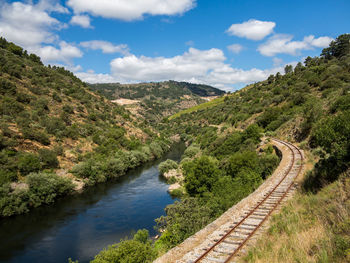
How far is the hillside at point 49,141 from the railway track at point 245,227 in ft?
99.0

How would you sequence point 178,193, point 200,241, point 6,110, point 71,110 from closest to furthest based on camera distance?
point 200,241 < point 178,193 < point 6,110 < point 71,110

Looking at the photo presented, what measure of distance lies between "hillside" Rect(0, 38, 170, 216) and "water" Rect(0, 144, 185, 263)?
3.34 meters

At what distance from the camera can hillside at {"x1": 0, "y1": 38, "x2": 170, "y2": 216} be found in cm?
3234

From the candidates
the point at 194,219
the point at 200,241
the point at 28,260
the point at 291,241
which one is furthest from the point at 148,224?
the point at 291,241

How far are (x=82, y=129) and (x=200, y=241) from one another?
5339cm

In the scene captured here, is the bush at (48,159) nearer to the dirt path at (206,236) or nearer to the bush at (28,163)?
the bush at (28,163)

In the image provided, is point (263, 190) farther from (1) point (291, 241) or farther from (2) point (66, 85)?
(2) point (66, 85)

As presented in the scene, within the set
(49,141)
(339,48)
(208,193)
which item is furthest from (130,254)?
(339,48)

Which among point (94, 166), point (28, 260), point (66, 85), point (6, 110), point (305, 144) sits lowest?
point (28, 260)

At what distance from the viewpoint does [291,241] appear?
7727mm

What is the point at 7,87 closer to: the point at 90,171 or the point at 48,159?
the point at 48,159

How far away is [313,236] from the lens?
7.26 m

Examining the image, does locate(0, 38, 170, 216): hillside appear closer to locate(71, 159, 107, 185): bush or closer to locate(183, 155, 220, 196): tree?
locate(71, 159, 107, 185): bush

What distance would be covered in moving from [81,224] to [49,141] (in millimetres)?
25615
